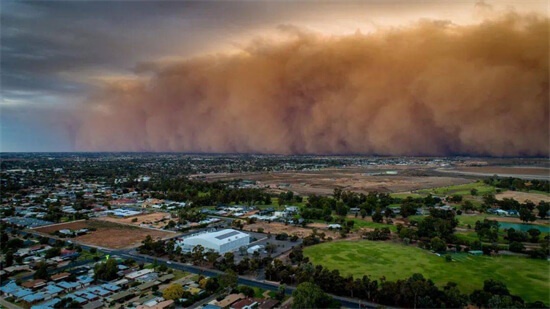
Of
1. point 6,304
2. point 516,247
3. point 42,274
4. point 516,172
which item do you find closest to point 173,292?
point 6,304

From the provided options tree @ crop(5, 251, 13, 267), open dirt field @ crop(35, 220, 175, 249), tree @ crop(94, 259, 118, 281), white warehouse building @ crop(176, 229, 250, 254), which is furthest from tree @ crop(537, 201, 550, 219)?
tree @ crop(5, 251, 13, 267)

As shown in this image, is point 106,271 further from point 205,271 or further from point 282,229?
point 282,229

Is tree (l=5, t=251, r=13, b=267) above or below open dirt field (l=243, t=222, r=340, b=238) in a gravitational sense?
above

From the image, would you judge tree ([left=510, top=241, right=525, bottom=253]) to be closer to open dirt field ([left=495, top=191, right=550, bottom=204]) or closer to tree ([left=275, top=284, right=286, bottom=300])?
tree ([left=275, top=284, right=286, bottom=300])

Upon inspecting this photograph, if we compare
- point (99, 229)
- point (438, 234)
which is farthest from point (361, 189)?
point (99, 229)

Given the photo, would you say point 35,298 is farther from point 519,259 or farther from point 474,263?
point 519,259

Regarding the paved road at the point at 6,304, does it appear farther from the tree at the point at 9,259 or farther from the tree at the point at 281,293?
the tree at the point at 281,293
